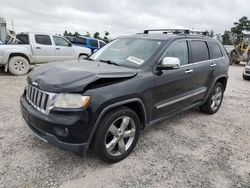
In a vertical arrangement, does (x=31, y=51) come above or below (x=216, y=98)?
above

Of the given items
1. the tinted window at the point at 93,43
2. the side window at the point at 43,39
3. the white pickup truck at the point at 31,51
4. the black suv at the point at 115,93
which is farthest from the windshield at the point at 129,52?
the tinted window at the point at 93,43

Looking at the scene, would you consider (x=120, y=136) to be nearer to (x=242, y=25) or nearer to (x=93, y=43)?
(x=93, y=43)

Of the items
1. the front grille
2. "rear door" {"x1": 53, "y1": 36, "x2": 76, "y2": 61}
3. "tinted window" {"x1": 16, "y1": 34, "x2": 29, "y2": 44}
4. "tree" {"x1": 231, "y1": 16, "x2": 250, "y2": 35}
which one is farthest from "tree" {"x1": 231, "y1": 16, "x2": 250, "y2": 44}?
the front grille

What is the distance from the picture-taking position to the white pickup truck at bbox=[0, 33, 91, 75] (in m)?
8.38

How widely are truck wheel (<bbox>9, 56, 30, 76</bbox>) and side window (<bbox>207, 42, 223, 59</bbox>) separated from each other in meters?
7.13

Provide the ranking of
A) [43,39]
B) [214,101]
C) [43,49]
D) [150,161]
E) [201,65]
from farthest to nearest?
[43,39] < [43,49] < [214,101] < [201,65] < [150,161]

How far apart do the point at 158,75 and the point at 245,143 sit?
1994mm

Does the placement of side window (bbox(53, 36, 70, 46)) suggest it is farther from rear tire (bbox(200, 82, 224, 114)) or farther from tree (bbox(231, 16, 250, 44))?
Result: tree (bbox(231, 16, 250, 44))

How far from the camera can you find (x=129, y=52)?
361 cm

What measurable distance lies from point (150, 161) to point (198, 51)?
2436mm

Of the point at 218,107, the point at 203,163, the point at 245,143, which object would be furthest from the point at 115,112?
the point at 218,107

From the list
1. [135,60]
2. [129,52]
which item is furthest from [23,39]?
[135,60]

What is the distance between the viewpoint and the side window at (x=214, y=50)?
4689 millimetres

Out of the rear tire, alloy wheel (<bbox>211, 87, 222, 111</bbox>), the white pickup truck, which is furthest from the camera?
the white pickup truck
